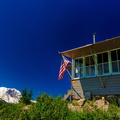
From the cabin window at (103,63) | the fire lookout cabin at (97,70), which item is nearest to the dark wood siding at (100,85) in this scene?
the fire lookout cabin at (97,70)

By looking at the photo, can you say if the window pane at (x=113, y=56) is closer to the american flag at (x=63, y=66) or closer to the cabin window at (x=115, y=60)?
the cabin window at (x=115, y=60)

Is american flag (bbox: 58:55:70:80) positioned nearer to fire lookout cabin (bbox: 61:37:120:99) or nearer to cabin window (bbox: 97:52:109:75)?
fire lookout cabin (bbox: 61:37:120:99)

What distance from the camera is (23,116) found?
445 cm

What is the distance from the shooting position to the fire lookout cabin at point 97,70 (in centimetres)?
901

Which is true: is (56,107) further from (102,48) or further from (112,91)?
(102,48)

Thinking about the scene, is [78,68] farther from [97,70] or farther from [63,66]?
[97,70]

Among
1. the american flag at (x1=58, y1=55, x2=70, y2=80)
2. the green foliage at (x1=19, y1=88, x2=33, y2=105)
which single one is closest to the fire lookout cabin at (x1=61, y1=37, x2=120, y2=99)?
the american flag at (x1=58, y1=55, x2=70, y2=80)

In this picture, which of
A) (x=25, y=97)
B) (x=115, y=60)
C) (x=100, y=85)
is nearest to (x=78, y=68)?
(x=100, y=85)

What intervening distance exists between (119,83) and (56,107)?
538 centimetres

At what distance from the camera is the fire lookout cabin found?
901 centimetres

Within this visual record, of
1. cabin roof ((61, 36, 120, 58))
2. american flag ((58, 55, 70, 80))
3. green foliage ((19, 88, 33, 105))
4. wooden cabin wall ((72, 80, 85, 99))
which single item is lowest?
green foliage ((19, 88, 33, 105))

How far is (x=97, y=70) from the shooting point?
9742mm

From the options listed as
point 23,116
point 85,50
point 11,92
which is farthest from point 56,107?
point 11,92

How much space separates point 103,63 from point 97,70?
0.77m
